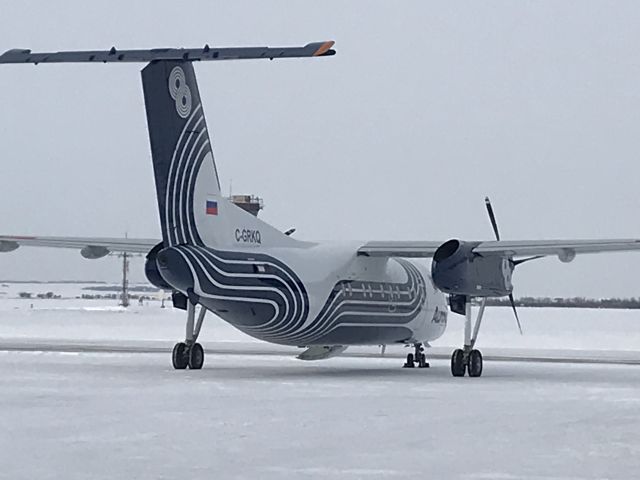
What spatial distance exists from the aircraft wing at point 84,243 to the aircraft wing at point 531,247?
534 cm

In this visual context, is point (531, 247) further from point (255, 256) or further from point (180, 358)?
point (180, 358)

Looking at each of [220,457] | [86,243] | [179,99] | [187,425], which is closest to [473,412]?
[187,425]

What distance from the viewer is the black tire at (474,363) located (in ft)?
80.2

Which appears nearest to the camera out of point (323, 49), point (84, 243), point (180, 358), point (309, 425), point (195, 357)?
point (309, 425)

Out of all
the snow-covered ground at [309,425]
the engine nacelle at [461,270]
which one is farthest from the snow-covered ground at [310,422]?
the engine nacelle at [461,270]

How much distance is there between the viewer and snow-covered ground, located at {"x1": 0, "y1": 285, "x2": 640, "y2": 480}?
10.6 metres

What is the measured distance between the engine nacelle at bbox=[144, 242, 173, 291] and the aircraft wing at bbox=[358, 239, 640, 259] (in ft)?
15.6

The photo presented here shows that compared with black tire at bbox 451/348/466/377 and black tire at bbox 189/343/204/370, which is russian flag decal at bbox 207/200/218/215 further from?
black tire at bbox 451/348/466/377

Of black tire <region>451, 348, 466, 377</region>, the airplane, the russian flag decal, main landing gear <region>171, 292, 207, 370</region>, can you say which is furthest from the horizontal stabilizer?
black tire <region>451, 348, 466, 377</region>

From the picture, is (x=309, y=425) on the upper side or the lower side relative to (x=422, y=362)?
lower

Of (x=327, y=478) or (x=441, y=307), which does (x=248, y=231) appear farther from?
(x=327, y=478)

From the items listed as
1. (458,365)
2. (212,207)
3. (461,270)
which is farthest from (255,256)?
(458,365)

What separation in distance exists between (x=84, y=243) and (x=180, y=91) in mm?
6915

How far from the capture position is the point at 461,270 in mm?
24344
